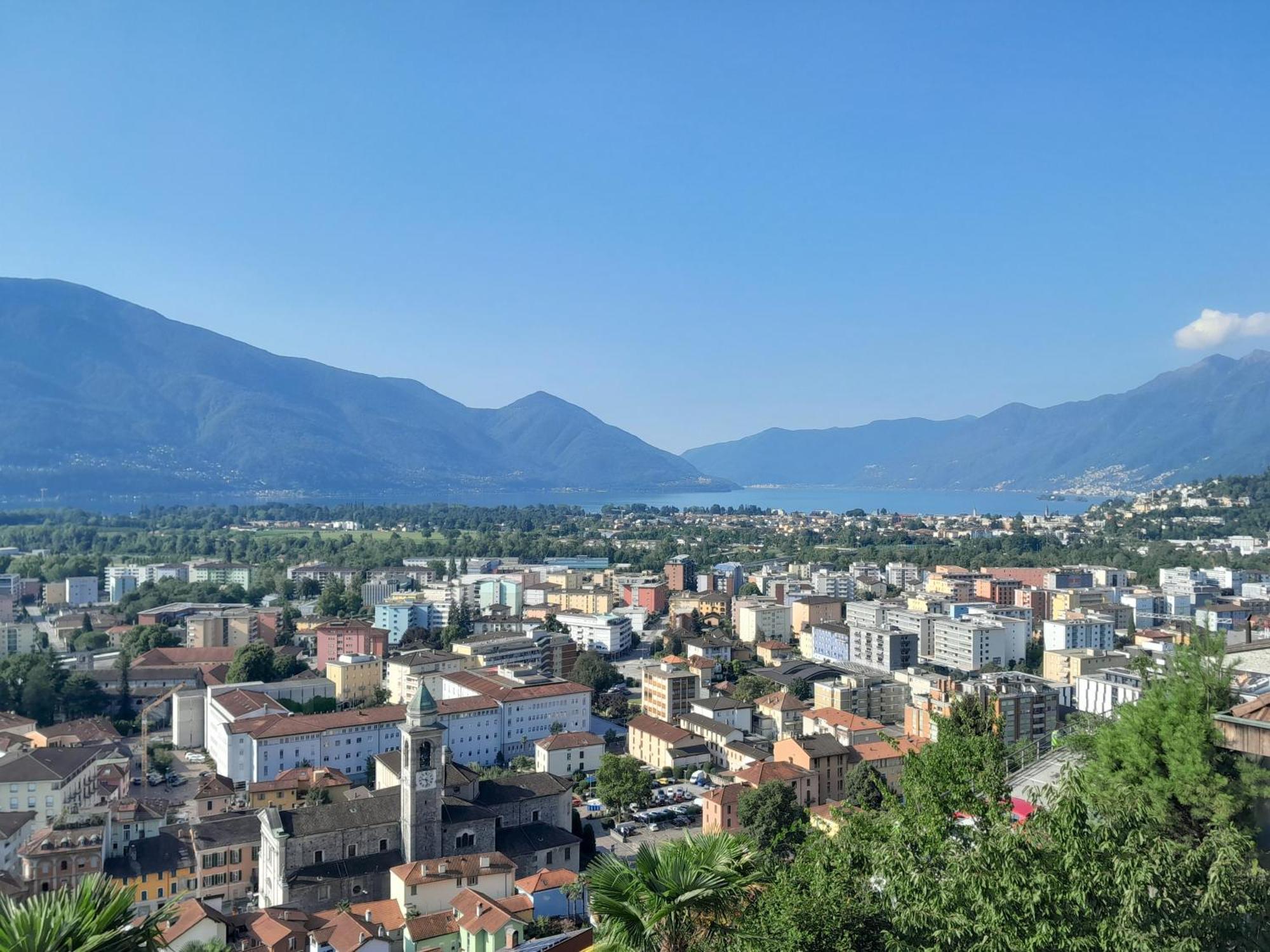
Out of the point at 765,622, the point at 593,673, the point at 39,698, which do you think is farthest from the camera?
the point at 765,622

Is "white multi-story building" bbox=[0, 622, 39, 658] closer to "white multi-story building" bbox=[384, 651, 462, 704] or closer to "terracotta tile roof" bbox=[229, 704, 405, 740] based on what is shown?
"white multi-story building" bbox=[384, 651, 462, 704]

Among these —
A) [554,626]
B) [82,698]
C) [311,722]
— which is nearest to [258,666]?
[82,698]

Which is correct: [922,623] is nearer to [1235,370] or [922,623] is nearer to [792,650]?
[792,650]

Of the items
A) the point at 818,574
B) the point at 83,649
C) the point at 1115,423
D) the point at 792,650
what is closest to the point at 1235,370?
the point at 1115,423

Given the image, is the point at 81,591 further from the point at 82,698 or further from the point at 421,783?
the point at 421,783

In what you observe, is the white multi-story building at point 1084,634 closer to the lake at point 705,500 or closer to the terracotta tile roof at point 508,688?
the terracotta tile roof at point 508,688

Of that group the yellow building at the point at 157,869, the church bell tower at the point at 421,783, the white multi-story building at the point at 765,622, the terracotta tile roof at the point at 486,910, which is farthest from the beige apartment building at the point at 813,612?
the yellow building at the point at 157,869

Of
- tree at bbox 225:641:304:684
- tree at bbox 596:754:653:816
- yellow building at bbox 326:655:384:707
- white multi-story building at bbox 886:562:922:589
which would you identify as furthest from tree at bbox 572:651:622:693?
white multi-story building at bbox 886:562:922:589
